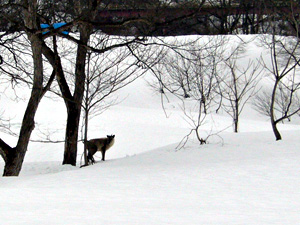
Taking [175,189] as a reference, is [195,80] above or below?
above

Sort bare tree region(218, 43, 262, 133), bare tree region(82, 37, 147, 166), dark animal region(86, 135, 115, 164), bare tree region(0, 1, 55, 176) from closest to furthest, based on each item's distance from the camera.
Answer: bare tree region(0, 1, 55, 176), bare tree region(82, 37, 147, 166), dark animal region(86, 135, 115, 164), bare tree region(218, 43, 262, 133)

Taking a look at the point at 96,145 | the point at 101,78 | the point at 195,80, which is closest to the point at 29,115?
the point at 96,145

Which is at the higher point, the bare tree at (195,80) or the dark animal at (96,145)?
the bare tree at (195,80)

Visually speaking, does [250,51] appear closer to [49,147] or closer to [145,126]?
[145,126]

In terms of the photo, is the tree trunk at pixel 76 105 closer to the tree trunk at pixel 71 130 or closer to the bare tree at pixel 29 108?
the tree trunk at pixel 71 130

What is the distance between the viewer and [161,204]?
5.06m

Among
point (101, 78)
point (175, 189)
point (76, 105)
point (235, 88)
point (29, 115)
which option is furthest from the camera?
point (235, 88)

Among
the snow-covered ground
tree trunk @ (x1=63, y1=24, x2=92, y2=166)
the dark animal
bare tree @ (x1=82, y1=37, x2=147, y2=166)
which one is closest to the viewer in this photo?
the snow-covered ground

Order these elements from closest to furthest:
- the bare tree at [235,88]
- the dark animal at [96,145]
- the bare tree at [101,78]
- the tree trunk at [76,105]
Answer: the bare tree at [101,78], the tree trunk at [76,105], the dark animal at [96,145], the bare tree at [235,88]

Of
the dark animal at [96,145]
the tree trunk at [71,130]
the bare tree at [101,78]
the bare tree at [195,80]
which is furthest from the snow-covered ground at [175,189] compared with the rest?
the bare tree at [195,80]

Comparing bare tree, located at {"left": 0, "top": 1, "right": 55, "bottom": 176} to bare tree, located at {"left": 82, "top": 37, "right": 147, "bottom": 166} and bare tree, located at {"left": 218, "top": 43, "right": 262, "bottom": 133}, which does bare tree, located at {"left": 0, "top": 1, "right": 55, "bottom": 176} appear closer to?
bare tree, located at {"left": 82, "top": 37, "right": 147, "bottom": 166}

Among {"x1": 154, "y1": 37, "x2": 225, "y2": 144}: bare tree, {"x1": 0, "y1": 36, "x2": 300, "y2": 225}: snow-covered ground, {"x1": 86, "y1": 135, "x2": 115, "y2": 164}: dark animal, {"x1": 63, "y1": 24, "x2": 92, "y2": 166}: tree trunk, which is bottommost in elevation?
{"x1": 0, "y1": 36, "x2": 300, "y2": 225}: snow-covered ground

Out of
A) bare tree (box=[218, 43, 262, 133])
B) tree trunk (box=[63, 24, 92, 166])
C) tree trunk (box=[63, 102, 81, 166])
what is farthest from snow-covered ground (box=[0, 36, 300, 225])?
bare tree (box=[218, 43, 262, 133])

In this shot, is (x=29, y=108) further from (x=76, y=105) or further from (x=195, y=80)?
(x=195, y=80)
